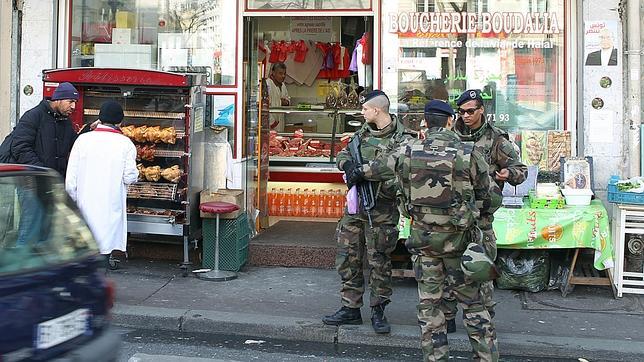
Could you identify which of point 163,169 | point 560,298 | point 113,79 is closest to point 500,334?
point 560,298

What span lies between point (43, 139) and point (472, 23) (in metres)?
4.77

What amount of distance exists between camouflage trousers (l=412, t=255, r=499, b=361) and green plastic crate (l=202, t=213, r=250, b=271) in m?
3.52

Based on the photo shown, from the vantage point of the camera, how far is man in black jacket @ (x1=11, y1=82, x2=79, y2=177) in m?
7.99

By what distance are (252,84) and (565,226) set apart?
4.07m

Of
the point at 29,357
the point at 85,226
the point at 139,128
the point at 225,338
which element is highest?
the point at 139,128

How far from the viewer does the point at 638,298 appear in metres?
8.16

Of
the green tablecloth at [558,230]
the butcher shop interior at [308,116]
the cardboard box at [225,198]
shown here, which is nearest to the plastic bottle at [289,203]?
the butcher shop interior at [308,116]

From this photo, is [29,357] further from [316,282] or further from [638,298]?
[638,298]

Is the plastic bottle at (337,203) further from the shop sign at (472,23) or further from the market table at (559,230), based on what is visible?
the market table at (559,230)

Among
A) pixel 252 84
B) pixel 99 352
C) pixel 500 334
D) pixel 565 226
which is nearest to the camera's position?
pixel 99 352

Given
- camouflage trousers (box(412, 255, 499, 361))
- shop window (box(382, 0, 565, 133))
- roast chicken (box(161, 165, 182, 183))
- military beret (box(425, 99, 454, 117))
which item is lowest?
camouflage trousers (box(412, 255, 499, 361))

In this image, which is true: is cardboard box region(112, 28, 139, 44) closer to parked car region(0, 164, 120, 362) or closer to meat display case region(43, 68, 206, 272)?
meat display case region(43, 68, 206, 272)

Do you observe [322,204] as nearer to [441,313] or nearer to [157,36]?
[157,36]

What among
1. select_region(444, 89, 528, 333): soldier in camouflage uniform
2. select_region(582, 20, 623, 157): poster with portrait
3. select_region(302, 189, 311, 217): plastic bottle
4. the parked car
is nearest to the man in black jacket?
select_region(302, 189, 311, 217): plastic bottle
